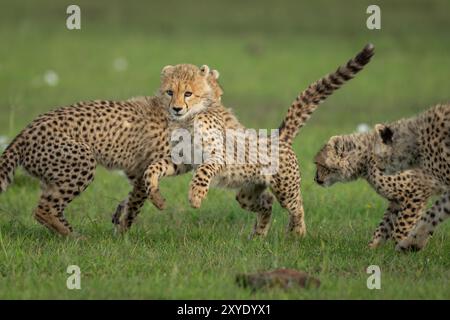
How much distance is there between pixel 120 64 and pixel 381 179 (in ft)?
36.1

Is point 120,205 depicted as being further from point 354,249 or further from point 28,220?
point 354,249

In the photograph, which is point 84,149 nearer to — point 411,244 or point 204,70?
point 204,70

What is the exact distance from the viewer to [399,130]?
761cm

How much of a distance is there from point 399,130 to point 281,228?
1.28 m

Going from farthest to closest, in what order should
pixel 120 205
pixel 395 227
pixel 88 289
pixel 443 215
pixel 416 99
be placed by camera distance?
pixel 416 99 < pixel 120 205 < pixel 395 227 < pixel 443 215 < pixel 88 289

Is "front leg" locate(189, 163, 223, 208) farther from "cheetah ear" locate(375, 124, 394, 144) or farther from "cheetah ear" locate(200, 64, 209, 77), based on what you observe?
"cheetah ear" locate(375, 124, 394, 144)

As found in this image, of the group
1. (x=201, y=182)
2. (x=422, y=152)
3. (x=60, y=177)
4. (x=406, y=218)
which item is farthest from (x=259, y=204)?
(x=60, y=177)

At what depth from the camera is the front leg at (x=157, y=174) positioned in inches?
276

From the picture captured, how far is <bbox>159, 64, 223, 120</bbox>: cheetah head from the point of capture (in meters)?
7.55

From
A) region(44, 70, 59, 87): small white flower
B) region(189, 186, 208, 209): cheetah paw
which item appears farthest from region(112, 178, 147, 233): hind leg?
region(44, 70, 59, 87): small white flower

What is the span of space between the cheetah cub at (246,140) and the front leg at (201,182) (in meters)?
0.01

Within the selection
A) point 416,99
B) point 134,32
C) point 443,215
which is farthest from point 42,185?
point 134,32

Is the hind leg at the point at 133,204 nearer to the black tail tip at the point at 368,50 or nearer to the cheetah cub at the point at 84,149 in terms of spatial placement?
the cheetah cub at the point at 84,149

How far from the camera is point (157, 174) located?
7.21m
